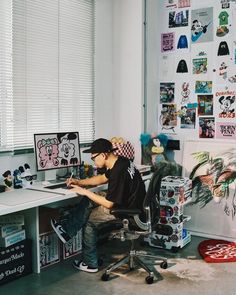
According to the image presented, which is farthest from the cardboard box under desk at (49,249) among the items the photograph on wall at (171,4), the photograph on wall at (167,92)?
the photograph on wall at (171,4)

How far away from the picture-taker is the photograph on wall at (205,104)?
4516mm

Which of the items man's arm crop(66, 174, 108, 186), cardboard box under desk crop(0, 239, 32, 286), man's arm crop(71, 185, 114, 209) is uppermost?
man's arm crop(66, 174, 108, 186)

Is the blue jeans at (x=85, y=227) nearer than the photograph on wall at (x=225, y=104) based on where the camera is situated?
Yes

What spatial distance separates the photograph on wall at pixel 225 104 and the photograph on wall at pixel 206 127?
0.35ft

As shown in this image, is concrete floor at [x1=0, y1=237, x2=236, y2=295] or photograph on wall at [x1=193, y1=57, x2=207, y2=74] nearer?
concrete floor at [x1=0, y1=237, x2=236, y2=295]

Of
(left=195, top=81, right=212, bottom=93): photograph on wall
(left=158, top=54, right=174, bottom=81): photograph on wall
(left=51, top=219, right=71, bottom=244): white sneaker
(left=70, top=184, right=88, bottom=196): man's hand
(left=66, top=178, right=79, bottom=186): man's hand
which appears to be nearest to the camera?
(left=70, top=184, right=88, bottom=196): man's hand

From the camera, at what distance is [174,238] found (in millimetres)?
3994

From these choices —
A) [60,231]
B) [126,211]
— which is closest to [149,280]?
[126,211]

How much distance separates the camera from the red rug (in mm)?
3799

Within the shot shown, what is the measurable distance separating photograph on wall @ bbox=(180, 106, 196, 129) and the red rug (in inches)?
49.6

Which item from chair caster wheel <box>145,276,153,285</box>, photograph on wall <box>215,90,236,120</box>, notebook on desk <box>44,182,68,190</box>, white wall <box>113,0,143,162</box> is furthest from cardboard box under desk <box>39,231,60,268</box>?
photograph on wall <box>215,90,236,120</box>

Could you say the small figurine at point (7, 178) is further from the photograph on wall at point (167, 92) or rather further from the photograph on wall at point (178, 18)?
the photograph on wall at point (178, 18)

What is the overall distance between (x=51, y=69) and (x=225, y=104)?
1.83 m

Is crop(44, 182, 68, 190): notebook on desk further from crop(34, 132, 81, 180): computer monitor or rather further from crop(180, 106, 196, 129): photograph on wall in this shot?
crop(180, 106, 196, 129): photograph on wall
